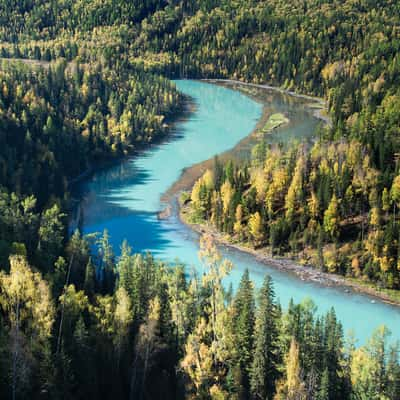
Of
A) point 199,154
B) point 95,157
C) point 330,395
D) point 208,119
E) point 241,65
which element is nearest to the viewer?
point 330,395

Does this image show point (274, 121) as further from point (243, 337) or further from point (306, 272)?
point (243, 337)

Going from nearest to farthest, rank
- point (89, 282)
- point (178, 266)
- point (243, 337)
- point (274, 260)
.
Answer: point (243, 337) < point (178, 266) < point (89, 282) < point (274, 260)

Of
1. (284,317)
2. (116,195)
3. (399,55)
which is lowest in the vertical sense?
(116,195)

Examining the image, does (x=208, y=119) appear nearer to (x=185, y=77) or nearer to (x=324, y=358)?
(x=185, y=77)

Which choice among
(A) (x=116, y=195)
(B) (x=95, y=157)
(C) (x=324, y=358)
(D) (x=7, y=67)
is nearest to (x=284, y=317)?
(C) (x=324, y=358)

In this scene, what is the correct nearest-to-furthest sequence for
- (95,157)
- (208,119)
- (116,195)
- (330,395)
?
1. (330,395)
2. (116,195)
3. (95,157)
4. (208,119)

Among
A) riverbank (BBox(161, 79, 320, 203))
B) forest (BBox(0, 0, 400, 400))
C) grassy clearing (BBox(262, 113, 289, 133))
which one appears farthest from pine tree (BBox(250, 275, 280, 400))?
grassy clearing (BBox(262, 113, 289, 133))

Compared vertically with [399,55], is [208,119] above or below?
below

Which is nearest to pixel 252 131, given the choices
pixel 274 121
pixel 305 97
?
pixel 274 121
